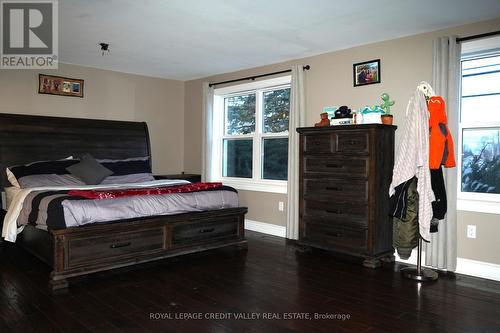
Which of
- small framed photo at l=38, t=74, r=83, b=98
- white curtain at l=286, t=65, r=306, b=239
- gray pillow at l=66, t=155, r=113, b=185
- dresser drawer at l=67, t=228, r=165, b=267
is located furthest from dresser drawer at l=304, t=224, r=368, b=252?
small framed photo at l=38, t=74, r=83, b=98

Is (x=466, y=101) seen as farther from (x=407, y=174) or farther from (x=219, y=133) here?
(x=219, y=133)

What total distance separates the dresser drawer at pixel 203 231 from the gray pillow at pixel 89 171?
5.02ft

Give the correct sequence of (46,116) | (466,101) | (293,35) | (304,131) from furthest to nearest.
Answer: (46,116), (304,131), (293,35), (466,101)

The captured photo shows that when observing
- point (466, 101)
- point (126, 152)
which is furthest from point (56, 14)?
point (466, 101)

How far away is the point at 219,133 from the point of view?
20.5ft

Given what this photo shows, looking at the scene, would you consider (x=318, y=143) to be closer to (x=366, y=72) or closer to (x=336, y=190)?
(x=336, y=190)

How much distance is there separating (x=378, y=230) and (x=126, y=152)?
12.3 feet

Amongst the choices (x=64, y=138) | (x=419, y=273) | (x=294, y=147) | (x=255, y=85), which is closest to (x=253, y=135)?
(x=255, y=85)

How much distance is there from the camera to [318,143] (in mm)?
4184

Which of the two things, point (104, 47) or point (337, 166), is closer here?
point (337, 166)

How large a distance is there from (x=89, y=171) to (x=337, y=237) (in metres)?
3.08

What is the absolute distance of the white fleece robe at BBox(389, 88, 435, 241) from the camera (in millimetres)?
3350

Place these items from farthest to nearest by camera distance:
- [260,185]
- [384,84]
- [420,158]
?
1. [260,185]
2. [384,84]
3. [420,158]

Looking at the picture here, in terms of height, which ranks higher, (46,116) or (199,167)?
(46,116)
